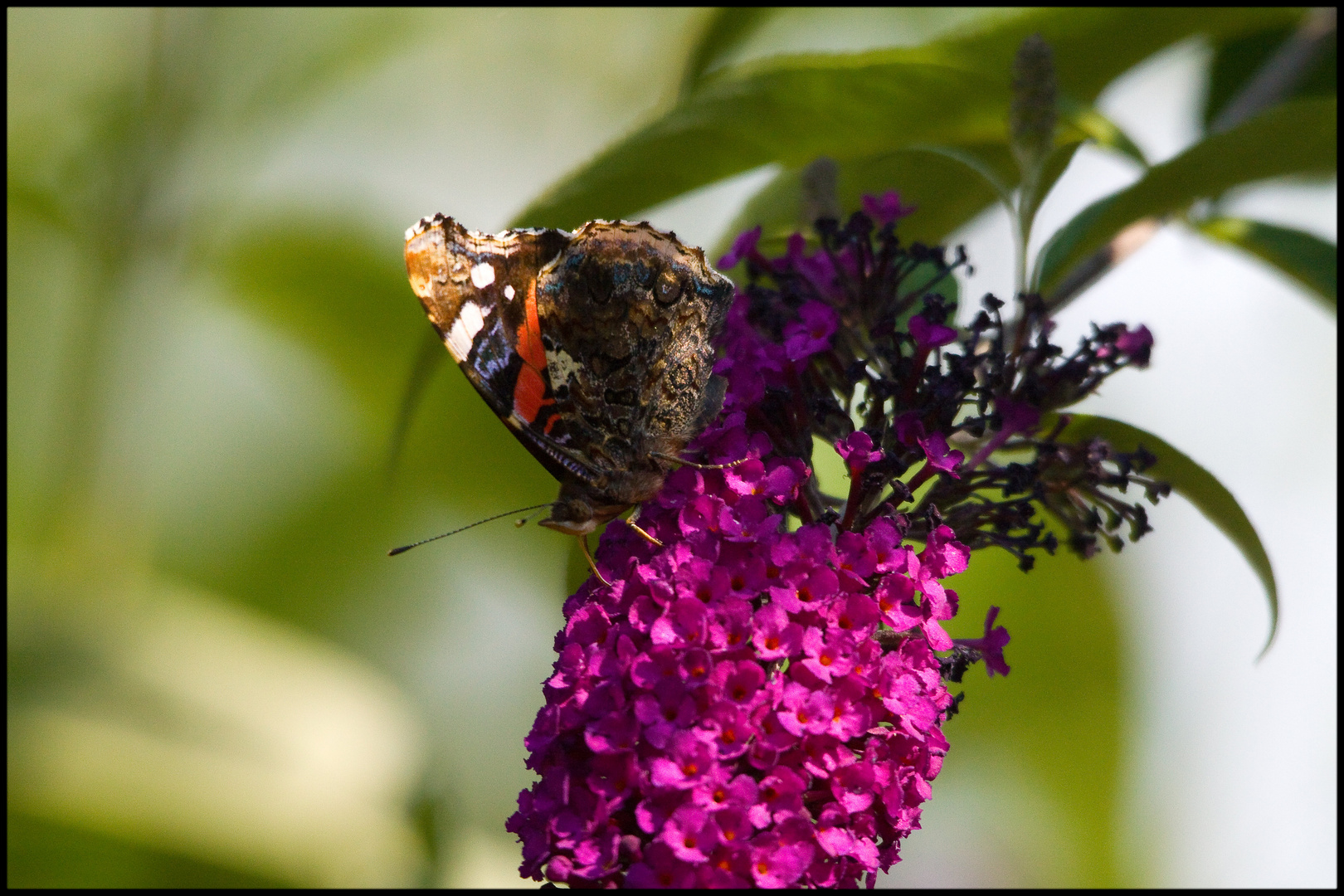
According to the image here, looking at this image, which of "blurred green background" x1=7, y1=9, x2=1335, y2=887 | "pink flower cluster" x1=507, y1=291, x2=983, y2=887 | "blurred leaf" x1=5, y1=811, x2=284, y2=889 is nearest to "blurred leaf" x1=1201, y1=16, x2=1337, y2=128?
"blurred green background" x1=7, y1=9, x2=1335, y2=887

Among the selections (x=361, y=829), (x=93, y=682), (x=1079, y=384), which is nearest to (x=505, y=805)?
(x=361, y=829)

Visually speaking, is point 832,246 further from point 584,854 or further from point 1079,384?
point 584,854

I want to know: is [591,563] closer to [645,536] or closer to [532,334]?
[645,536]

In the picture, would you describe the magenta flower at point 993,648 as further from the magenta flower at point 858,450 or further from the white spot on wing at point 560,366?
the white spot on wing at point 560,366

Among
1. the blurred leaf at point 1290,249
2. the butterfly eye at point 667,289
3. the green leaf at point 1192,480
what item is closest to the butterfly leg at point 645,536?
the butterfly eye at point 667,289

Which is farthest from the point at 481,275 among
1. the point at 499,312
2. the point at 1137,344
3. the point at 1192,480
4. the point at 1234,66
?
the point at 1234,66

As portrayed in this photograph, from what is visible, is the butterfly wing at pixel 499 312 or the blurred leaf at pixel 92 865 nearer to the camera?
the butterfly wing at pixel 499 312
